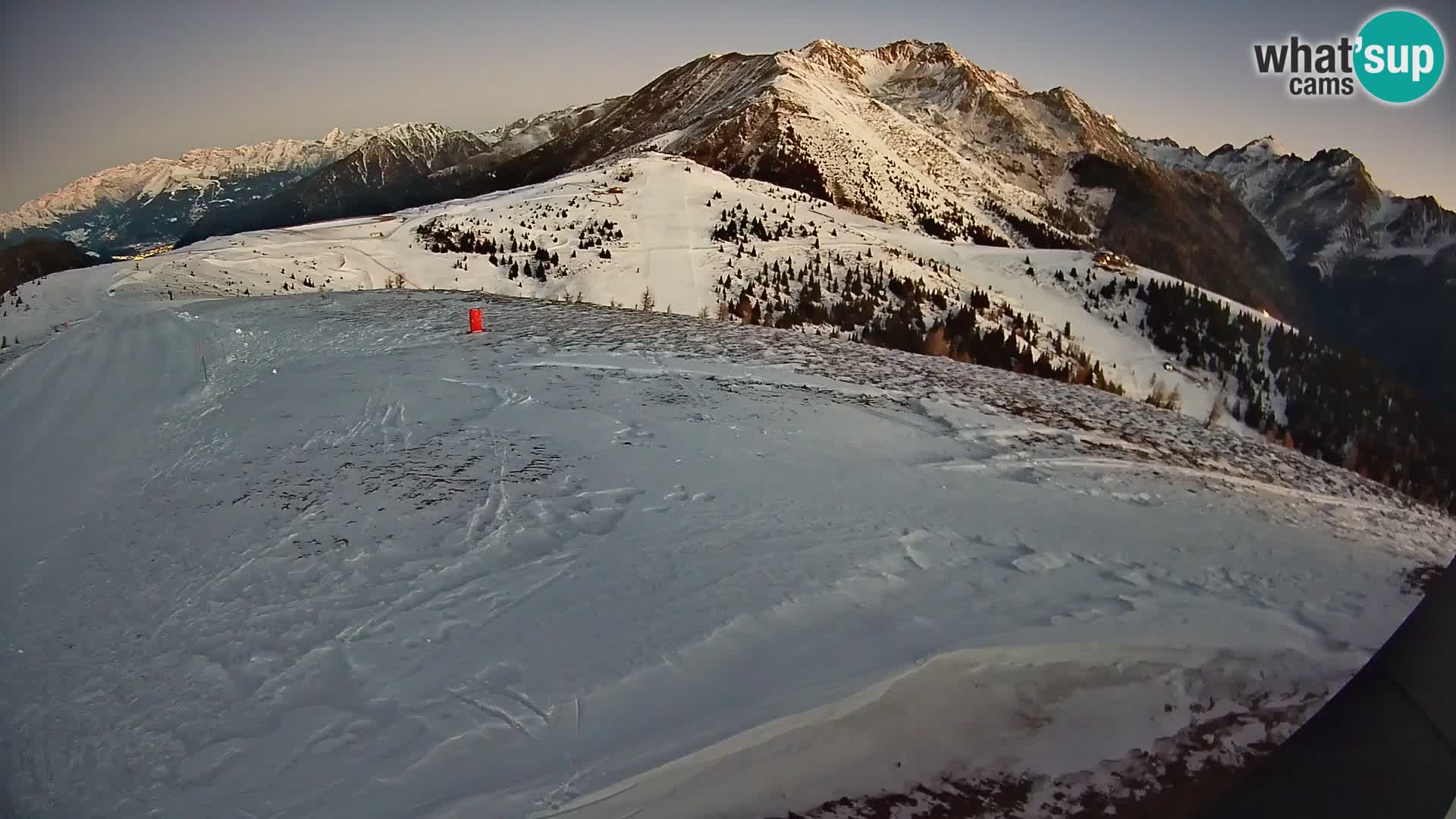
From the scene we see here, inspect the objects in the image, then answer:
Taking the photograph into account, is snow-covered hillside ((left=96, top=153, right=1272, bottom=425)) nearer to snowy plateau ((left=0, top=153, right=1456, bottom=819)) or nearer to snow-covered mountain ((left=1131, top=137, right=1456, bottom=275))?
snowy plateau ((left=0, top=153, right=1456, bottom=819))

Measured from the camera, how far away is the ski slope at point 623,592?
3094mm

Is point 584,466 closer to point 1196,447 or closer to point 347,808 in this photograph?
point 347,808

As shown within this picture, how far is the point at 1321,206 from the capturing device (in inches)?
4552

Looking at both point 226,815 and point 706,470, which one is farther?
point 706,470

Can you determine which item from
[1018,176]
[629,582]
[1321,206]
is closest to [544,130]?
[1018,176]

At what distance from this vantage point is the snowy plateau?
3.09m

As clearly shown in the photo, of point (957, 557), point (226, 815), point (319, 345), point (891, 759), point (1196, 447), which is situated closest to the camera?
point (226, 815)

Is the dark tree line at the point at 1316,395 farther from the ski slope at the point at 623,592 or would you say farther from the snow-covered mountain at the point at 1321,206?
the snow-covered mountain at the point at 1321,206

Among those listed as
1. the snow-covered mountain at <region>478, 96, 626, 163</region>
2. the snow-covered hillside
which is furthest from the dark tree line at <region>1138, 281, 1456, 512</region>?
the snow-covered mountain at <region>478, 96, 626, 163</region>

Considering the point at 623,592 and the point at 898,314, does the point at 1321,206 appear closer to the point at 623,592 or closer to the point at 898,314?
the point at 898,314

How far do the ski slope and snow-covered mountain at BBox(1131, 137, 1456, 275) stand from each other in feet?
322

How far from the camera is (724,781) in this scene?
294 cm

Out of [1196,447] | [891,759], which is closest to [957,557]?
[891,759]

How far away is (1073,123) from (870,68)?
31.6 m
